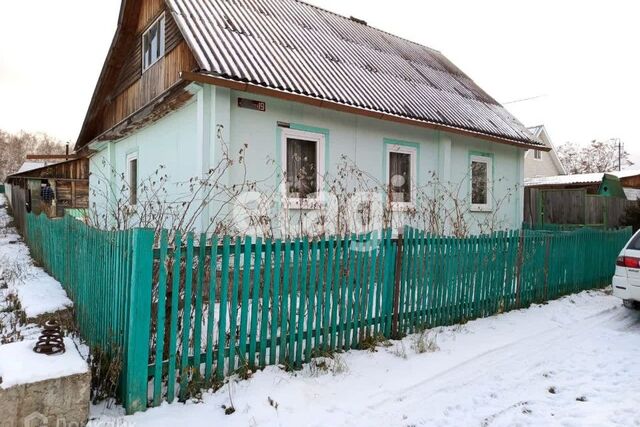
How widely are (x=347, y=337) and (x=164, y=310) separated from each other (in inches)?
79.7

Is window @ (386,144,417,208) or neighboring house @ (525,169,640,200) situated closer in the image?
window @ (386,144,417,208)

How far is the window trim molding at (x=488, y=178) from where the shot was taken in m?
11.0

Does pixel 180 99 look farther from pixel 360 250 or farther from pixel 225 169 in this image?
pixel 360 250

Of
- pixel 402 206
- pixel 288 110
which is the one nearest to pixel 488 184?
pixel 402 206

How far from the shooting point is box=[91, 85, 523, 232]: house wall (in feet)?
22.3

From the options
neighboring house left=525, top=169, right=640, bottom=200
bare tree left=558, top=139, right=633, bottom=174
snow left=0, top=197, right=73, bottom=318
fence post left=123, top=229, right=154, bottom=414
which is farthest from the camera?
bare tree left=558, top=139, right=633, bottom=174

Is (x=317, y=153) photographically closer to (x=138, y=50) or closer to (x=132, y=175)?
(x=138, y=50)

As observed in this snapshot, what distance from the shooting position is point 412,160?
9727mm

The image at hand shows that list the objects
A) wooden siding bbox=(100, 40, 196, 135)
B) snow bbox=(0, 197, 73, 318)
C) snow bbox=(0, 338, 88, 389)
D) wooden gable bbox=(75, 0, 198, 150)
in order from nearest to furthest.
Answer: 1. snow bbox=(0, 338, 88, 389)
2. snow bbox=(0, 197, 73, 318)
3. wooden siding bbox=(100, 40, 196, 135)
4. wooden gable bbox=(75, 0, 198, 150)

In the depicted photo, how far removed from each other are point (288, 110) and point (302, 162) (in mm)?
1044

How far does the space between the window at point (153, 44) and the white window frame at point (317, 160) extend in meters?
3.25

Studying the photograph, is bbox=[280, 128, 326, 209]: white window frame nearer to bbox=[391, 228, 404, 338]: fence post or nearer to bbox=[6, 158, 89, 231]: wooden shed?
bbox=[391, 228, 404, 338]: fence post

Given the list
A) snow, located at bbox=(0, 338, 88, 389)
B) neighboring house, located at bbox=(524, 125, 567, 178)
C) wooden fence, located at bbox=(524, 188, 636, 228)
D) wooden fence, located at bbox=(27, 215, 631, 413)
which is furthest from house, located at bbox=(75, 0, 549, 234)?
neighboring house, located at bbox=(524, 125, 567, 178)

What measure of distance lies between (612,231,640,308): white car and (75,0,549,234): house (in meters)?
4.24
